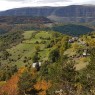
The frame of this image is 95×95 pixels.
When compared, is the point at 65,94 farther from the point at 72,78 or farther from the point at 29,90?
the point at 29,90

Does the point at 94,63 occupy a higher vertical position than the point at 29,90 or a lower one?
higher

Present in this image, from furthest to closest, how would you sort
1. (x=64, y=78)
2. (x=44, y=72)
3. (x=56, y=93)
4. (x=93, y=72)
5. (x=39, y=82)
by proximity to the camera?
(x=44, y=72), (x=39, y=82), (x=56, y=93), (x=64, y=78), (x=93, y=72)

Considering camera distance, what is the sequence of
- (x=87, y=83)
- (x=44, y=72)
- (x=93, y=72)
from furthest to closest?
(x=44, y=72), (x=87, y=83), (x=93, y=72)

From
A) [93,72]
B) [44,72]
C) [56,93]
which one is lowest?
[44,72]

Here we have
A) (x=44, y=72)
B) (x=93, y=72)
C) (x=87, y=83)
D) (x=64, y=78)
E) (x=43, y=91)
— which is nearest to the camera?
(x=93, y=72)

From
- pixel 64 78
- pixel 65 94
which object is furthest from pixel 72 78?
pixel 65 94

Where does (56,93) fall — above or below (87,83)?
below

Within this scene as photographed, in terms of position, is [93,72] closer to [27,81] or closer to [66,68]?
[66,68]

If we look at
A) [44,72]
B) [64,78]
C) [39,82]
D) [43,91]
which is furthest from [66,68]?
[44,72]

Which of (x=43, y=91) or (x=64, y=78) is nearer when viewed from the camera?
(x=64, y=78)
